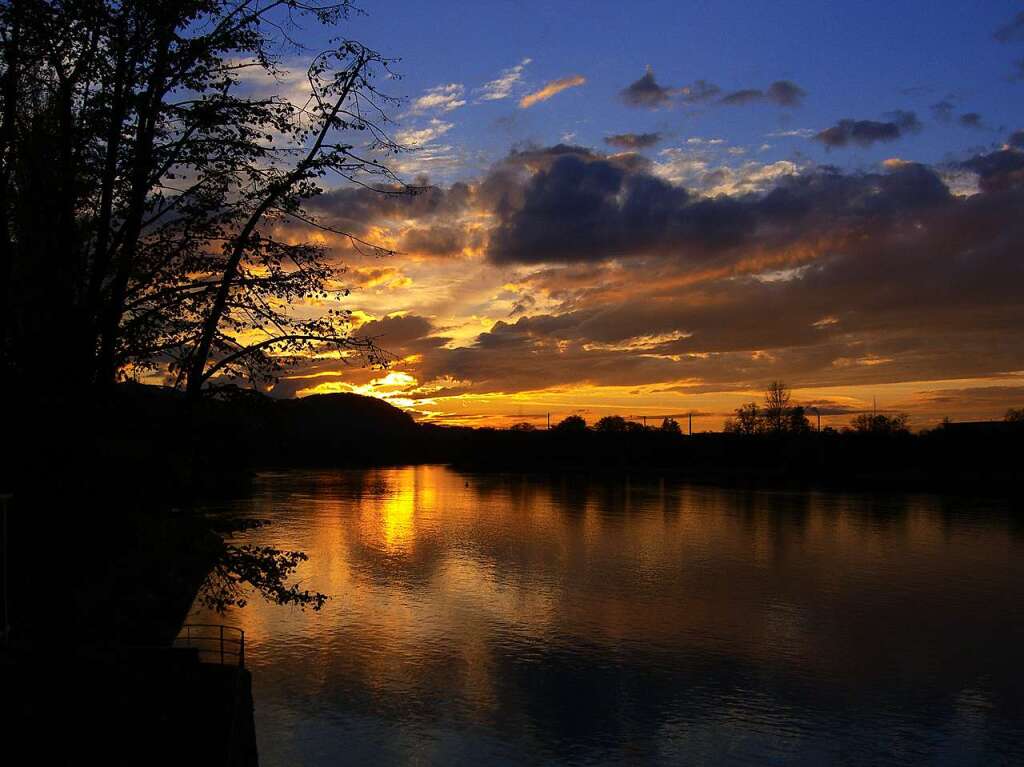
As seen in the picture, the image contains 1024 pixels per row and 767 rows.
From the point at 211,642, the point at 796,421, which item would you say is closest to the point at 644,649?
the point at 211,642

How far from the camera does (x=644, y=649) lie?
31516 millimetres

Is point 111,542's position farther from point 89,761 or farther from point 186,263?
point 186,263

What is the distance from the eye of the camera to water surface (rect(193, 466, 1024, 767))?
23.2 meters

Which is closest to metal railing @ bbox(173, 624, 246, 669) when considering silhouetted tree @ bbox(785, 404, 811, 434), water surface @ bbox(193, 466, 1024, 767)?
water surface @ bbox(193, 466, 1024, 767)

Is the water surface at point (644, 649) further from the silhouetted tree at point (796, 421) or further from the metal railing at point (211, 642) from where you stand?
the silhouetted tree at point (796, 421)

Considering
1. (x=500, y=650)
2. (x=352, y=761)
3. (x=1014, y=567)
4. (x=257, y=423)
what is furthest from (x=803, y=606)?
(x=257, y=423)

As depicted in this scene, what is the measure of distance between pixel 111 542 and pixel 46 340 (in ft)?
9.83

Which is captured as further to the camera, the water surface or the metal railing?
the metal railing

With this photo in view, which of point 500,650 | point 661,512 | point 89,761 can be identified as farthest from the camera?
point 661,512

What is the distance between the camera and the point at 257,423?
13.2 metres

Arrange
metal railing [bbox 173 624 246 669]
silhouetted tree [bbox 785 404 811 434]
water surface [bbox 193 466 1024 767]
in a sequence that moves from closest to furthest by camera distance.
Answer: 1. water surface [bbox 193 466 1024 767]
2. metal railing [bbox 173 624 246 669]
3. silhouetted tree [bbox 785 404 811 434]

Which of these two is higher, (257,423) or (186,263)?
(186,263)

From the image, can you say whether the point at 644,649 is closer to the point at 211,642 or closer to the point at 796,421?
A: the point at 211,642

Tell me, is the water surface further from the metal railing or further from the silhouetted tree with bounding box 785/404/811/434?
the silhouetted tree with bounding box 785/404/811/434
